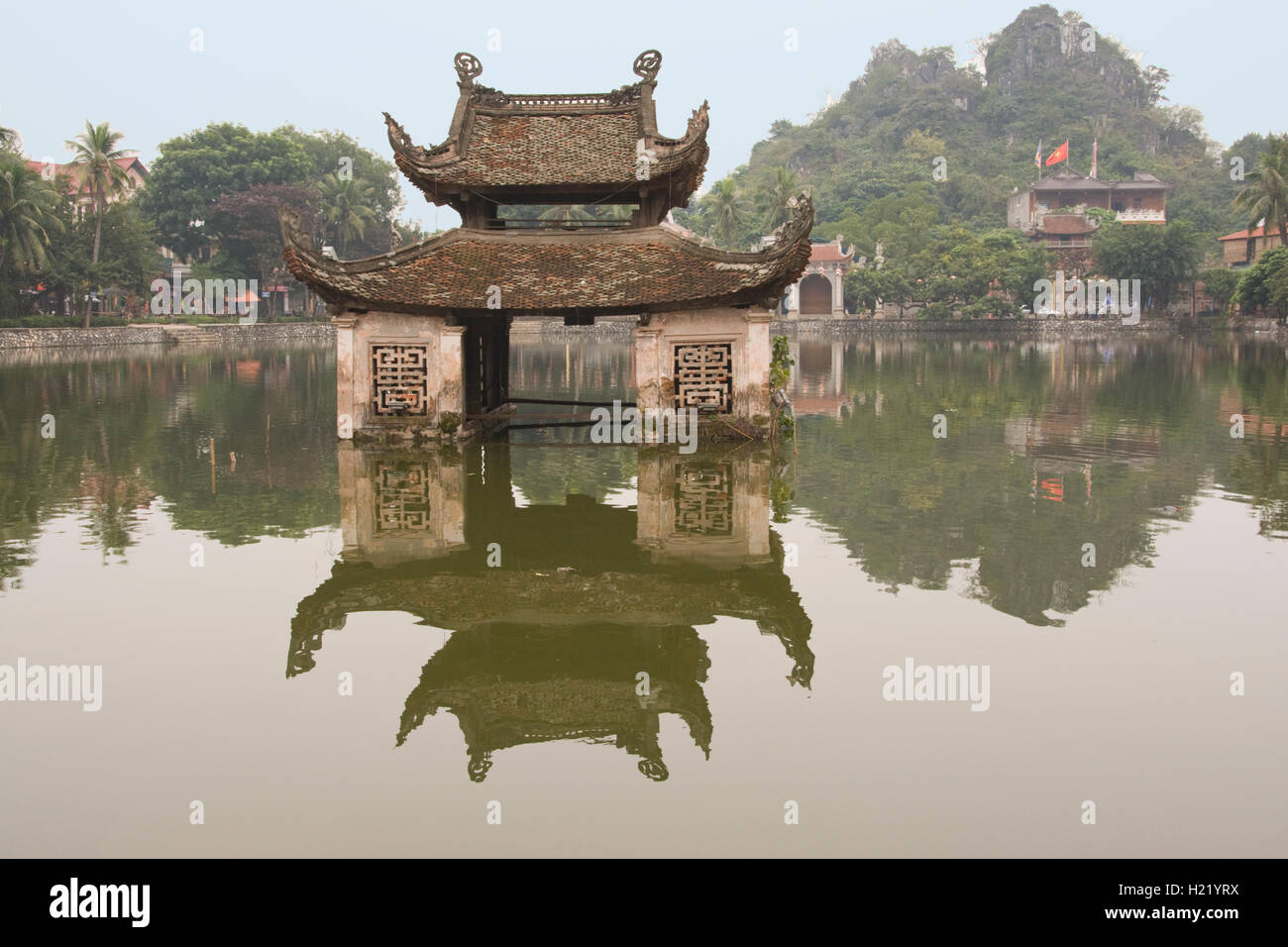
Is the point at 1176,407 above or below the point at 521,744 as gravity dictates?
above

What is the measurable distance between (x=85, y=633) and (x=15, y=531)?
546 centimetres

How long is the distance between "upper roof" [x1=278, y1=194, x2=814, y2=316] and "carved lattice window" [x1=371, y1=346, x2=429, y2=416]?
94 cm

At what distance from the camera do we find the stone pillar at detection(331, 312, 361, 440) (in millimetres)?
22531

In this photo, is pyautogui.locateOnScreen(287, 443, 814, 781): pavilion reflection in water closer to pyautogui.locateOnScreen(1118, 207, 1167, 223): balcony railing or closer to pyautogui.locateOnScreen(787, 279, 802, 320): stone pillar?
pyautogui.locateOnScreen(787, 279, 802, 320): stone pillar

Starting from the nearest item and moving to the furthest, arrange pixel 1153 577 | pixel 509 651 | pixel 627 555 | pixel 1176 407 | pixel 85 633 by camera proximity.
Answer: pixel 509 651 → pixel 85 633 → pixel 1153 577 → pixel 627 555 → pixel 1176 407

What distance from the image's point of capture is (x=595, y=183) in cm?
2395

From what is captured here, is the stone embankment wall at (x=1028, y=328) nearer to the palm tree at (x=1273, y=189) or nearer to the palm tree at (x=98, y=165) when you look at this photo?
the palm tree at (x=1273, y=189)

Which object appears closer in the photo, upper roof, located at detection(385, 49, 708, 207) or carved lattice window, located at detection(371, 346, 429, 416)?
carved lattice window, located at detection(371, 346, 429, 416)

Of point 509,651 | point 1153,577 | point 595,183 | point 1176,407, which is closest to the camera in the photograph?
point 509,651

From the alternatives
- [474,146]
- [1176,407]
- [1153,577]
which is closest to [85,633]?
[1153,577]

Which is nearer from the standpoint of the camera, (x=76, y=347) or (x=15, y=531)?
(x=15, y=531)

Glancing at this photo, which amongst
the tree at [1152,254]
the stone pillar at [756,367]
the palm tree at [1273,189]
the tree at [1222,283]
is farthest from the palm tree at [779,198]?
the stone pillar at [756,367]

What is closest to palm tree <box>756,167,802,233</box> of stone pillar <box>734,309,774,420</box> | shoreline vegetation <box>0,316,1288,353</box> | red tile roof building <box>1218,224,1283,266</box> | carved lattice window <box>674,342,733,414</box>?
shoreline vegetation <box>0,316,1288,353</box>

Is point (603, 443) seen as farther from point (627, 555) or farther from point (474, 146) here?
point (627, 555)
